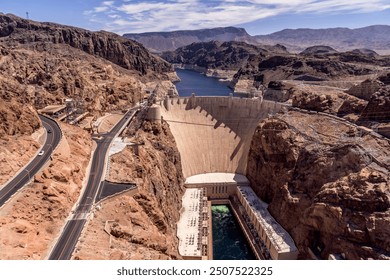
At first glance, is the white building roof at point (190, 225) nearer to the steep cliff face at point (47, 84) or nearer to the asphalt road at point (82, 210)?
the asphalt road at point (82, 210)

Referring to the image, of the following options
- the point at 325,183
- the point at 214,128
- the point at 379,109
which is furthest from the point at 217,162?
the point at 379,109

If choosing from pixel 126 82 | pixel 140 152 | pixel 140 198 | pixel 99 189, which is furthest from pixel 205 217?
pixel 126 82

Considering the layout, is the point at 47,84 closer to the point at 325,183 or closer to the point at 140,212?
the point at 140,212

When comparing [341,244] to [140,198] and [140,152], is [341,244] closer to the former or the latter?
[140,198]

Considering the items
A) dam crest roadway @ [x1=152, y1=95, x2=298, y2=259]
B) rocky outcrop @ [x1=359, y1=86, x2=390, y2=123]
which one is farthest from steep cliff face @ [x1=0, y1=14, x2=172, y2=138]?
rocky outcrop @ [x1=359, y1=86, x2=390, y2=123]

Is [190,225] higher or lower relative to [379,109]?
lower

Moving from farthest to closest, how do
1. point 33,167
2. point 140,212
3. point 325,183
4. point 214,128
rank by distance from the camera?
point 214,128 → point 325,183 → point 140,212 → point 33,167

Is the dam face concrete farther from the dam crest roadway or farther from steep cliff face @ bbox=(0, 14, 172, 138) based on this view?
steep cliff face @ bbox=(0, 14, 172, 138)
